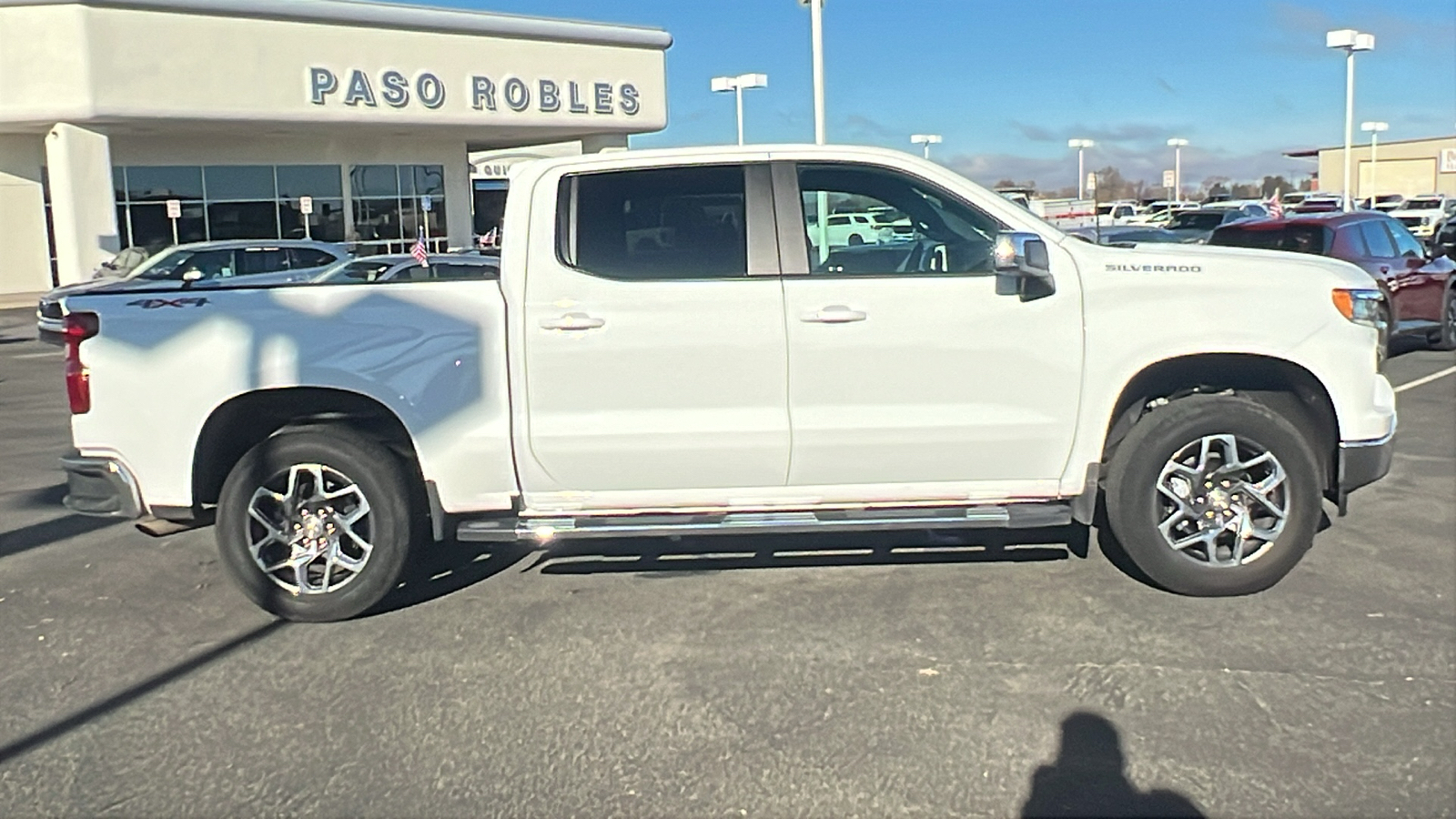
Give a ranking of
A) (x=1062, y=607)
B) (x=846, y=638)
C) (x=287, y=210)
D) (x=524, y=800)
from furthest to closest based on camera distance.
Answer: (x=287, y=210) → (x=1062, y=607) → (x=846, y=638) → (x=524, y=800)

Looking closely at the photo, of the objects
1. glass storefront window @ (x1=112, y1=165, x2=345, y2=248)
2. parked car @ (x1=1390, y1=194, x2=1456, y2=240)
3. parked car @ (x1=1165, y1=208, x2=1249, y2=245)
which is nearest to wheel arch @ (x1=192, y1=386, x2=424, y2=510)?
parked car @ (x1=1165, y1=208, x2=1249, y2=245)

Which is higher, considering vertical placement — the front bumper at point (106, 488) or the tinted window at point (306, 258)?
the tinted window at point (306, 258)

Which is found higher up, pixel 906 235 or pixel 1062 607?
pixel 906 235

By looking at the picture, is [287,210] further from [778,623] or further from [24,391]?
[778,623]

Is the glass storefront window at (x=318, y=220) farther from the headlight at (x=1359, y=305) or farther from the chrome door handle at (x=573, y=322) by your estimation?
the headlight at (x=1359, y=305)

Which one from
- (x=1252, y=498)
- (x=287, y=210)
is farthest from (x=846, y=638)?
(x=287, y=210)

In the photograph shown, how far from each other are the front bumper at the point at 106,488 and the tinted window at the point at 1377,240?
1240 centimetres

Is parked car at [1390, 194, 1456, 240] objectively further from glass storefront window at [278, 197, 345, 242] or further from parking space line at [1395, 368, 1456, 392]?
glass storefront window at [278, 197, 345, 242]

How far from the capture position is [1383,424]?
5.41m

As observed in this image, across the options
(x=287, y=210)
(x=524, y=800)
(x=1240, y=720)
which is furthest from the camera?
(x=287, y=210)

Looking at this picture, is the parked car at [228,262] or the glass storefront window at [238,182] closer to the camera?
the parked car at [228,262]

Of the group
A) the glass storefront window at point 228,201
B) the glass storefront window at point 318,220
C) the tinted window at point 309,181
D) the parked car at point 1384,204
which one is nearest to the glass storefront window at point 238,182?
the glass storefront window at point 228,201

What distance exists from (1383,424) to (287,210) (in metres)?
31.9

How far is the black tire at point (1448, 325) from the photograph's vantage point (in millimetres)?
14070
